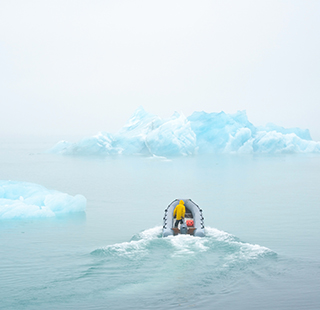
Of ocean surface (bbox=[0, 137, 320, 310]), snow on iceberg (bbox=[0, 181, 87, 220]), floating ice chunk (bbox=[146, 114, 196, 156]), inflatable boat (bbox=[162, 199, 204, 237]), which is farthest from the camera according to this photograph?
floating ice chunk (bbox=[146, 114, 196, 156])

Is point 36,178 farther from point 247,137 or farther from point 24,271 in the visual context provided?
point 247,137

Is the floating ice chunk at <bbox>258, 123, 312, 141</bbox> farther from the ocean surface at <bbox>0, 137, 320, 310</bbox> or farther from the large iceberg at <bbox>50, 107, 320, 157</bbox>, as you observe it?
the ocean surface at <bbox>0, 137, 320, 310</bbox>

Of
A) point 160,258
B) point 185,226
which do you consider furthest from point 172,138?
point 160,258

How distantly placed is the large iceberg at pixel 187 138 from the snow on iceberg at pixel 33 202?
91.9ft

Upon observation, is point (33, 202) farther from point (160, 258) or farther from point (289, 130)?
point (289, 130)

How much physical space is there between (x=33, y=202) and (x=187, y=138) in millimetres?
31492

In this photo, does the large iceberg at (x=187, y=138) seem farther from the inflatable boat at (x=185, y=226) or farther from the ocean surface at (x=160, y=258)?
the inflatable boat at (x=185, y=226)

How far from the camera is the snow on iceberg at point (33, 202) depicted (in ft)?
49.9

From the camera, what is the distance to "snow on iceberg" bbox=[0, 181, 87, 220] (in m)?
15.2

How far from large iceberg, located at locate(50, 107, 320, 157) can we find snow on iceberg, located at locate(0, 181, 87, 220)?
28.0m

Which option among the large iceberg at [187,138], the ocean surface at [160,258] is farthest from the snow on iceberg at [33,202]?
the large iceberg at [187,138]

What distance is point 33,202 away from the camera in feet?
53.8

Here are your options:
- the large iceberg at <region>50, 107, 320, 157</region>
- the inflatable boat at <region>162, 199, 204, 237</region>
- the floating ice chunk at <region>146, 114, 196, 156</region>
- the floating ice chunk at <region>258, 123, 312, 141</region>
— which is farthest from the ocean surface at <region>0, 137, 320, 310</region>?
the floating ice chunk at <region>258, 123, 312, 141</region>

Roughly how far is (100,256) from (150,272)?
1.65 meters
